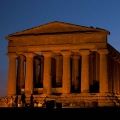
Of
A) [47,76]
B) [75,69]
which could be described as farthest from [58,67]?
[47,76]

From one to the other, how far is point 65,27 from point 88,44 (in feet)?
20.3

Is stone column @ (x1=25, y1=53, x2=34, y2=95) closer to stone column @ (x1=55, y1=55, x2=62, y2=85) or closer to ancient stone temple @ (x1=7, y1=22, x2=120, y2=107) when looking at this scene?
ancient stone temple @ (x1=7, y1=22, x2=120, y2=107)

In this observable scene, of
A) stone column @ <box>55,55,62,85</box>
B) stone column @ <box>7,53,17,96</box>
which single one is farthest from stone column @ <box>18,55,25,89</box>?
stone column @ <box>55,55,62,85</box>

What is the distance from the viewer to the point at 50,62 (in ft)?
331

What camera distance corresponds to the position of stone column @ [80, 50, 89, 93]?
318 ft

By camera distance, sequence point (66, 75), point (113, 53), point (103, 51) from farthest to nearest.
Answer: point (113, 53)
point (66, 75)
point (103, 51)

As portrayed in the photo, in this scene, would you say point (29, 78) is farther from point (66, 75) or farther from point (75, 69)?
point (75, 69)

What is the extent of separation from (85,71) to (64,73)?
434 centimetres

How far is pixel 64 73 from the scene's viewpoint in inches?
3893

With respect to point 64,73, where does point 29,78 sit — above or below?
below

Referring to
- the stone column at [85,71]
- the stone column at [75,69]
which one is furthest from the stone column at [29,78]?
the stone column at [85,71]

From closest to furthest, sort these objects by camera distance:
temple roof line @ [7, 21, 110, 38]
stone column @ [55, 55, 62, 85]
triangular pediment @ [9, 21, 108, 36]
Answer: temple roof line @ [7, 21, 110, 38], triangular pediment @ [9, 21, 108, 36], stone column @ [55, 55, 62, 85]

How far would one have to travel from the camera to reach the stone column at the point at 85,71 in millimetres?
96938

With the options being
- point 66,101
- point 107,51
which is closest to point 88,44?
point 107,51
